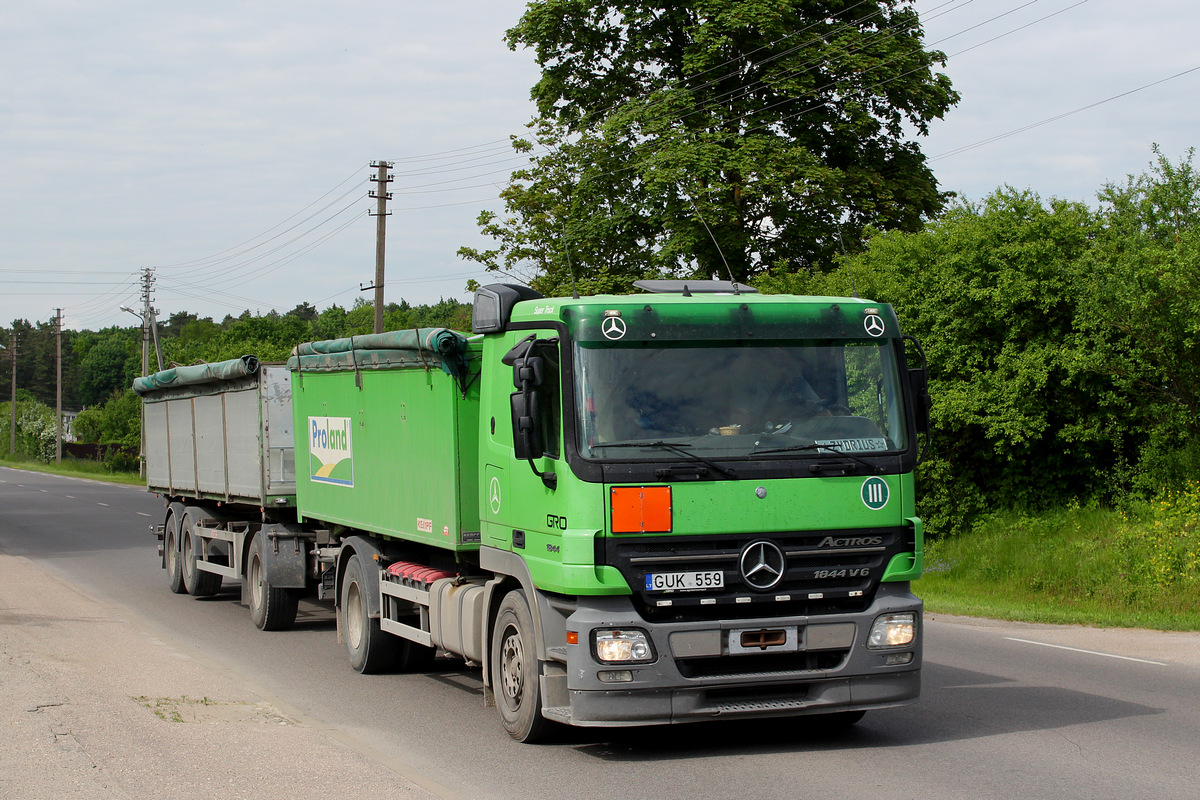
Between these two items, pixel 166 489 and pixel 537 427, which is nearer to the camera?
pixel 537 427

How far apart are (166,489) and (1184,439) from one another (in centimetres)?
1495

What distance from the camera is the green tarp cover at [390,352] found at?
9.00 meters

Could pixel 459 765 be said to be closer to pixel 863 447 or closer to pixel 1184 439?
pixel 863 447

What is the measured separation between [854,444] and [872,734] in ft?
6.49

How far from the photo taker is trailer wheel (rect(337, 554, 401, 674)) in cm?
1061

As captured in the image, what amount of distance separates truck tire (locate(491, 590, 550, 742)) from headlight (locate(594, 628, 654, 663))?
2.08 feet

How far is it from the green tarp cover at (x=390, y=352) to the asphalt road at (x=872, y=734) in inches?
103

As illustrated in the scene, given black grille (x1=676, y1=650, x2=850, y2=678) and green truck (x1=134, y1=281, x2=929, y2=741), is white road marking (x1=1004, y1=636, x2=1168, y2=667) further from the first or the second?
black grille (x1=676, y1=650, x2=850, y2=678)

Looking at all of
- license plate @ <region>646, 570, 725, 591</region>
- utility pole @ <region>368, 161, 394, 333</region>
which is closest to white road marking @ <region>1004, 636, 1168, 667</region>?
license plate @ <region>646, 570, 725, 591</region>

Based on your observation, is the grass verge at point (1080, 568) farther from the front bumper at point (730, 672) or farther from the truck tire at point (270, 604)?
the truck tire at point (270, 604)

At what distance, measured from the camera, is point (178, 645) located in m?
12.3

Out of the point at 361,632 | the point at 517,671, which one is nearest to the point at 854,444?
the point at 517,671

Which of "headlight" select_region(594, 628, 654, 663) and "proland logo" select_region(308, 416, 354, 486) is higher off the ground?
"proland logo" select_region(308, 416, 354, 486)

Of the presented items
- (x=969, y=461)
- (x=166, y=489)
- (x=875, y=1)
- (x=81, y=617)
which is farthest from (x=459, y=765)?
(x=875, y=1)
